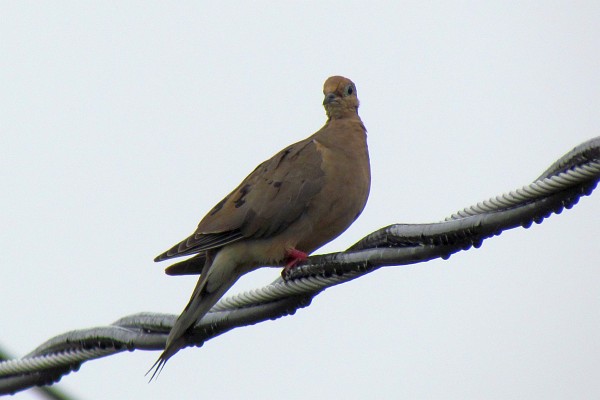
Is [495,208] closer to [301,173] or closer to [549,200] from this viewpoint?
[549,200]

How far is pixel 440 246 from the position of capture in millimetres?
2541

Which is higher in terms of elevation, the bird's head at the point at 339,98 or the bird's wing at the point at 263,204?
the bird's head at the point at 339,98

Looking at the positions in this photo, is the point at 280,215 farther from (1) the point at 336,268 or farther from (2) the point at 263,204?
(1) the point at 336,268

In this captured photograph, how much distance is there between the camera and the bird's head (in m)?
5.60

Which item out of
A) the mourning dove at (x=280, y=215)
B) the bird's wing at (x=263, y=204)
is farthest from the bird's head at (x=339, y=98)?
the bird's wing at (x=263, y=204)

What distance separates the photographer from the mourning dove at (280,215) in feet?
14.1

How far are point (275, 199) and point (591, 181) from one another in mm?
2542

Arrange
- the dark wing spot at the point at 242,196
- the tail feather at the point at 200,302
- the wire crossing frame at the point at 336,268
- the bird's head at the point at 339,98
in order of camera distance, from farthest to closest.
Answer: the bird's head at the point at 339,98 < the dark wing spot at the point at 242,196 < the tail feather at the point at 200,302 < the wire crossing frame at the point at 336,268

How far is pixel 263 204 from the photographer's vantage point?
4551mm

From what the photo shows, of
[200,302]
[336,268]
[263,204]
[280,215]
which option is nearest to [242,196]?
[263,204]

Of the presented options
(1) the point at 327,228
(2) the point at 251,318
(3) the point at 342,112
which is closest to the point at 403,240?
(2) the point at 251,318

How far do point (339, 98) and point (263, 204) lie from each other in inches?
52.3

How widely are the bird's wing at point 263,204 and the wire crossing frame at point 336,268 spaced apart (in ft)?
2.58

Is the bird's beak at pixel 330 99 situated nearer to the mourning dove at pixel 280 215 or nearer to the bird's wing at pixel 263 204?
the mourning dove at pixel 280 215
